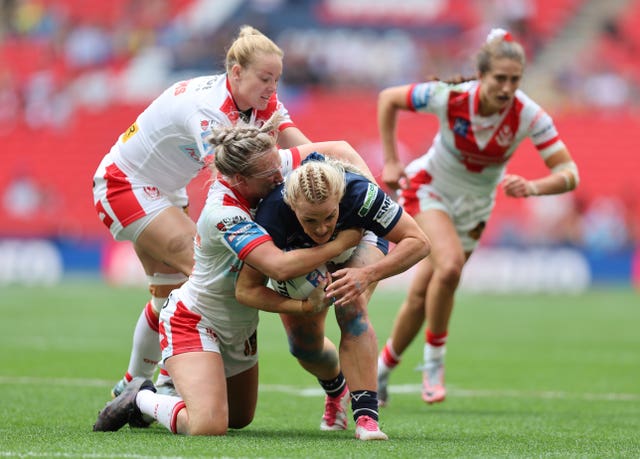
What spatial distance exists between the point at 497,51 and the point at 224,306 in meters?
2.70

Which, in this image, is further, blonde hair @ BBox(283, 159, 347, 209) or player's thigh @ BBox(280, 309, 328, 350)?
player's thigh @ BBox(280, 309, 328, 350)

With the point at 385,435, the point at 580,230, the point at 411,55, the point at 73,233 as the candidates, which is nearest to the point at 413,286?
the point at 385,435

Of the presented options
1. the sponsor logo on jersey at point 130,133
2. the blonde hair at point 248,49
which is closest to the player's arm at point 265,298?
the blonde hair at point 248,49

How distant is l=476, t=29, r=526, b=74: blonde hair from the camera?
23.9ft

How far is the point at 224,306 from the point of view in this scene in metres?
5.73

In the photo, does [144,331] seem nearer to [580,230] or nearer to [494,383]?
[494,383]

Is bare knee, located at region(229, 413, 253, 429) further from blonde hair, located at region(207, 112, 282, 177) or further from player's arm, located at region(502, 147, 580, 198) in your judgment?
player's arm, located at region(502, 147, 580, 198)

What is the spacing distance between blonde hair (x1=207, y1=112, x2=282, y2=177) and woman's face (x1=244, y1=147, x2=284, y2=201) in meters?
0.02

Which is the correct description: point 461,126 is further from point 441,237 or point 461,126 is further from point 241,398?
point 241,398

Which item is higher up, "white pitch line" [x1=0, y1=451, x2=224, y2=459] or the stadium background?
the stadium background

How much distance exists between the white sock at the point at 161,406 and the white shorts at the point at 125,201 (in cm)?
114

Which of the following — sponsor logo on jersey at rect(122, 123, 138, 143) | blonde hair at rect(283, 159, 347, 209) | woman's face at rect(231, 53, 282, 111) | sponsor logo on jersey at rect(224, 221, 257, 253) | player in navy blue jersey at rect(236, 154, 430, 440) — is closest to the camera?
blonde hair at rect(283, 159, 347, 209)

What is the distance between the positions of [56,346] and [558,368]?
4930mm


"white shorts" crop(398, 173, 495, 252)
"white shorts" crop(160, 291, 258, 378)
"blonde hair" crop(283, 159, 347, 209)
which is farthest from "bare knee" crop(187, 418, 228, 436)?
"white shorts" crop(398, 173, 495, 252)
